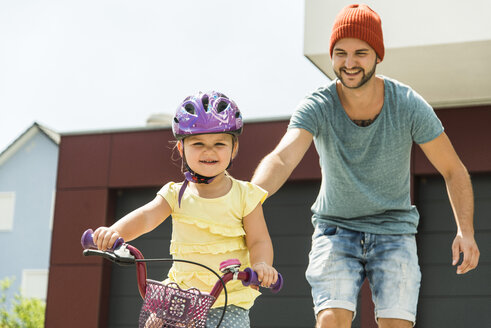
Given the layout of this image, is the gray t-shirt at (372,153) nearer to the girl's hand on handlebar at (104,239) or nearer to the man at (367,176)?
the man at (367,176)

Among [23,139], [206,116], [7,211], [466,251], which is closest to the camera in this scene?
[206,116]

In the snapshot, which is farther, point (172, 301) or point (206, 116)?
point (206, 116)

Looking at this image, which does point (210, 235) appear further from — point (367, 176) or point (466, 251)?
point (466, 251)

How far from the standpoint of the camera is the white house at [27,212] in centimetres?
3472

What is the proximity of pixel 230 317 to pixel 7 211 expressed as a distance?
33.3 m

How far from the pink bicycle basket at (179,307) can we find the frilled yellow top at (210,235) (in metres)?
0.69

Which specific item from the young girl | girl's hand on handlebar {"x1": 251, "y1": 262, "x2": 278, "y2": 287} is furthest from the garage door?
girl's hand on handlebar {"x1": 251, "y1": 262, "x2": 278, "y2": 287}

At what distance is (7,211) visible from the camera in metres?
35.5

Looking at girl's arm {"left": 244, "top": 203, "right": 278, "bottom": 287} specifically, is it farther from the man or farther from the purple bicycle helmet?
the man

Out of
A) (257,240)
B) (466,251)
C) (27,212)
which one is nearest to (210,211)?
(257,240)

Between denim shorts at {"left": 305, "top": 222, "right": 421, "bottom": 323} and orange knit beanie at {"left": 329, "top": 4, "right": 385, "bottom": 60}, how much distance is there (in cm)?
102

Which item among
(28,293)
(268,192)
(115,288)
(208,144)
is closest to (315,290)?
(268,192)

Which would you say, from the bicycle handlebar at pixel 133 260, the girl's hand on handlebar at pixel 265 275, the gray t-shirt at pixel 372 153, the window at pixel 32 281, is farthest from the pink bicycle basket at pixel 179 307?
the window at pixel 32 281

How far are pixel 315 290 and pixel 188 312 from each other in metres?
1.60
